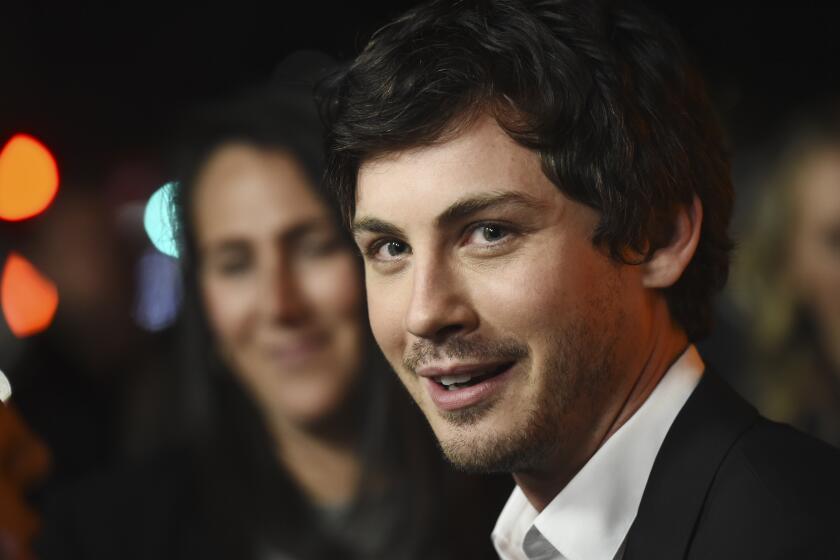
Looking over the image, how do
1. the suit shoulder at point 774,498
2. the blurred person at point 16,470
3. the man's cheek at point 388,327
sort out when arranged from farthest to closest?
the blurred person at point 16,470 → the man's cheek at point 388,327 → the suit shoulder at point 774,498

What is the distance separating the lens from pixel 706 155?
4.22 ft

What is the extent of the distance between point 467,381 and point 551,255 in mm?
170

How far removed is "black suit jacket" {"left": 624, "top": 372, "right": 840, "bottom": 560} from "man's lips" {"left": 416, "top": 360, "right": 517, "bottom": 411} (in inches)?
7.5

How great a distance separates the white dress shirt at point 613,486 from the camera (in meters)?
1.18

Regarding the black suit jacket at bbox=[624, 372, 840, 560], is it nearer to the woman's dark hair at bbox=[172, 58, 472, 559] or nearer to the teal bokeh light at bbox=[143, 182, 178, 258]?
the woman's dark hair at bbox=[172, 58, 472, 559]

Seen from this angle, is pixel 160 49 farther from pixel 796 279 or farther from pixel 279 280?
pixel 796 279

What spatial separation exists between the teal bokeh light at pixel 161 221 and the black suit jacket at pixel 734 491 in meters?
1.28

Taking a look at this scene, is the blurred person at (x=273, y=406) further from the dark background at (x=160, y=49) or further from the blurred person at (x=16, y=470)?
the blurred person at (x=16, y=470)

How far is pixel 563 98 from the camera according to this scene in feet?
3.86

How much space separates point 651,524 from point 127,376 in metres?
1.49

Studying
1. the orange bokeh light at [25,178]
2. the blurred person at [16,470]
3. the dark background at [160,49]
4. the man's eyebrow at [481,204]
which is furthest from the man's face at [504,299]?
the orange bokeh light at [25,178]

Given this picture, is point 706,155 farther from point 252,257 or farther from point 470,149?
point 252,257

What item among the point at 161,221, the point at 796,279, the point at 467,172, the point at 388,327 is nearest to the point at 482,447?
the point at 388,327

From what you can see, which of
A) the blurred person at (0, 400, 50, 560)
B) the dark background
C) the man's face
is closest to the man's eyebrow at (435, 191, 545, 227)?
the man's face
